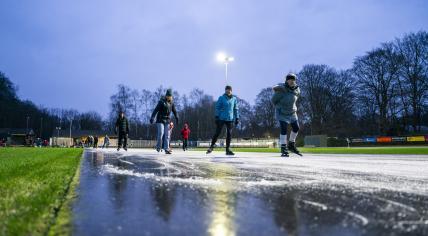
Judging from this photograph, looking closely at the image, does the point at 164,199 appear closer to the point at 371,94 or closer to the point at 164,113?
the point at 164,113

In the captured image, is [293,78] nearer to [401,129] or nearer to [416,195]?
[416,195]

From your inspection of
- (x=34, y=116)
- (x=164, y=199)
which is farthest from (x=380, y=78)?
(x=34, y=116)

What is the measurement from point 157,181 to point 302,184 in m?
1.26

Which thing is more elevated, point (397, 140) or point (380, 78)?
point (380, 78)

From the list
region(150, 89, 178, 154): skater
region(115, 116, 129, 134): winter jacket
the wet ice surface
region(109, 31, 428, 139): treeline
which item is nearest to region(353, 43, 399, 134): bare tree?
region(109, 31, 428, 139): treeline

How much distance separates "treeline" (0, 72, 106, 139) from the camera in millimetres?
114750

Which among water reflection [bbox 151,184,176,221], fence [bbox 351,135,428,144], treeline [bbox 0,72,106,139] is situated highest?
treeline [bbox 0,72,106,139]

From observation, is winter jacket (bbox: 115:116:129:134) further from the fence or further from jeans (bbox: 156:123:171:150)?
the fence

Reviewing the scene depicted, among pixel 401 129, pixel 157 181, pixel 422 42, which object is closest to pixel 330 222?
Result: pixel 157 181

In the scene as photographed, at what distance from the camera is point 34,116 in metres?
126

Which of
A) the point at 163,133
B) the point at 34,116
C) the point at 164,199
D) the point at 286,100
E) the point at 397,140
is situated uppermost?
the point at 34,116

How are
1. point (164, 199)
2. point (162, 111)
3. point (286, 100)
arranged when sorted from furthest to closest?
point (162, 111)
point (286, 100)
point (164, 199)

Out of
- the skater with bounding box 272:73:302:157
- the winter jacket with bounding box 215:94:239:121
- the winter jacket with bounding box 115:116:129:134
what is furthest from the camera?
the winter jacket with bounding box 115:116:129:134

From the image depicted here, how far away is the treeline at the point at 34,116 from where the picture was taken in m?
115
